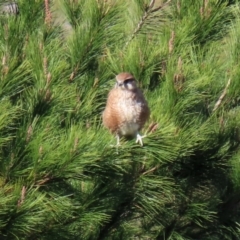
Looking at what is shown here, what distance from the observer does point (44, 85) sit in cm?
218

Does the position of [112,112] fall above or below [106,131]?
below

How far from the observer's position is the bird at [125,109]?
2.42 m

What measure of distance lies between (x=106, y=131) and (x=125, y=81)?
309 mm

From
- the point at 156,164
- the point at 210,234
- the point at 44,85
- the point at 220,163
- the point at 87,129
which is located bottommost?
the point at 210,234

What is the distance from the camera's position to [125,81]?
247 cm

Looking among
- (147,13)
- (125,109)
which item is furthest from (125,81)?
(147,13)

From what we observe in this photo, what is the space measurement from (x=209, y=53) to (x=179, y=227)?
625 mm

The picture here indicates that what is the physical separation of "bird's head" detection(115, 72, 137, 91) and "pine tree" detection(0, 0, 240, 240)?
0.10 meters

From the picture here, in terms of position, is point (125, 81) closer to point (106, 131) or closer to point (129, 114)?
point (129, 114)

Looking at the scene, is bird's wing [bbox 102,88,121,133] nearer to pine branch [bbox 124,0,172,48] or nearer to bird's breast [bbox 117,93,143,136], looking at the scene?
bird's breast [bbox 117,93,143,136]

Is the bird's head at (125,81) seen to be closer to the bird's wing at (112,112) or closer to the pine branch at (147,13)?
the bird's wing at (112,112)

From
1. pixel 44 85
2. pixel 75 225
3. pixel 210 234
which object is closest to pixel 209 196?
pixel 210 234

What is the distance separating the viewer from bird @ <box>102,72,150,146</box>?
2422 millimetres

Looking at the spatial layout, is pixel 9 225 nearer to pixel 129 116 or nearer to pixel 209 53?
pixel 129 116
